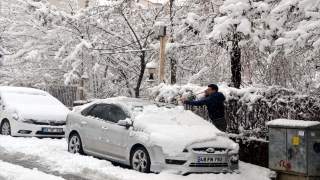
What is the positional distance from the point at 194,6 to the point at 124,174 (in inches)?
372

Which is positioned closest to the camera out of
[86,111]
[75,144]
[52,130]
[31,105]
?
[75,144]

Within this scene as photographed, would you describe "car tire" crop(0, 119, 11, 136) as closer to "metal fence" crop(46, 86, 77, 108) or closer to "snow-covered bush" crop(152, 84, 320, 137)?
"snow-covered bush" crop(152, 84, 320, 137)

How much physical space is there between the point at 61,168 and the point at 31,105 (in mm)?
5561

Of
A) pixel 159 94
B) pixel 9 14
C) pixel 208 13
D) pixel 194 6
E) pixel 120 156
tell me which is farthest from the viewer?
pixel 9 14

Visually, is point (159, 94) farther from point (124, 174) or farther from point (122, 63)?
point (122, 63)

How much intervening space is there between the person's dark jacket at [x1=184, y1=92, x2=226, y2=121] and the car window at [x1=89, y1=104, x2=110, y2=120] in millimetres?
1986

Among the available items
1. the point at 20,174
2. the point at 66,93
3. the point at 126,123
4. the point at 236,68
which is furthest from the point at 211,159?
the point at 66,93

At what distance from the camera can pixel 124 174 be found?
27.9 ft

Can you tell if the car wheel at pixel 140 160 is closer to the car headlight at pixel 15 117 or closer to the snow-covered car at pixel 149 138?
the snow-covered car at pixel 149 138

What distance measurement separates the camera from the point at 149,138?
8.86 meters

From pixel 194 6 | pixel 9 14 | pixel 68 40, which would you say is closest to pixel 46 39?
pixel 68 40

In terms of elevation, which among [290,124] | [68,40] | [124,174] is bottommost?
[124,174]

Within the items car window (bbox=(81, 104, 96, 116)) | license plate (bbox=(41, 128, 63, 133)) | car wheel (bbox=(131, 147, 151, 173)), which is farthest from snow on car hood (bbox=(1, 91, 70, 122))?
car wheel (bbox=(131, 147, 151, 173))

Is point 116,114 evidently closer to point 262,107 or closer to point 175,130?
point 175,130
